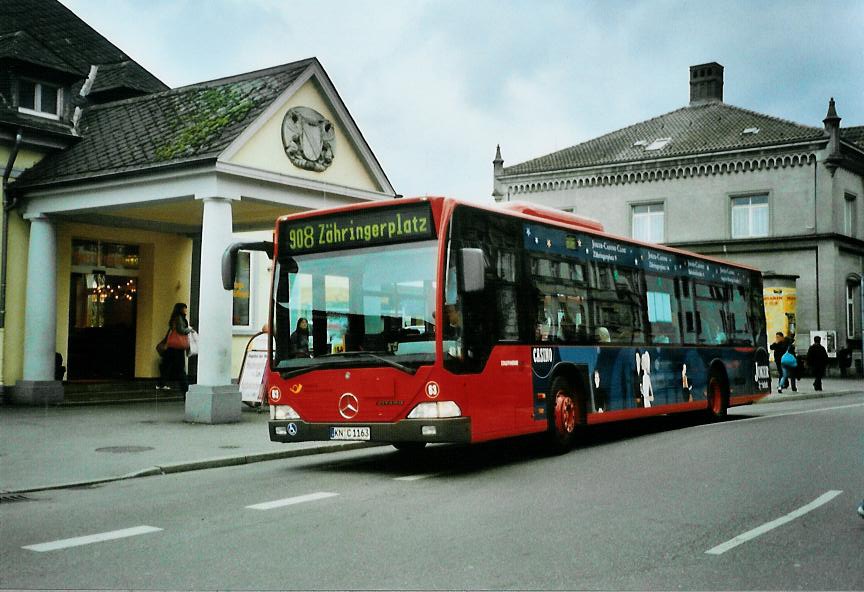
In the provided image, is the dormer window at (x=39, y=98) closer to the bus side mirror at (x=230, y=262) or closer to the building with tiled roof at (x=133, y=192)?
the building with tiled roof at (x=133, y=192)

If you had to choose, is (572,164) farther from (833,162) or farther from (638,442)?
(638,442)

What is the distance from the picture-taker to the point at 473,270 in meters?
10.1

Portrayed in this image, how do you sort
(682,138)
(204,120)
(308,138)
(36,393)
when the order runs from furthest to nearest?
1. (682,138)
2. (308,138)
3. (36,393)
4. (204,120)

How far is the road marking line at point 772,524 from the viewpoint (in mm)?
6734

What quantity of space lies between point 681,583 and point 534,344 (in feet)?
20.7

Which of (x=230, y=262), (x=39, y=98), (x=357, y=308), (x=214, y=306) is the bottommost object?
(x=357, y=308)

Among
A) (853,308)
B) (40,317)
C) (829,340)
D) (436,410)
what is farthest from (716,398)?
(853,308)

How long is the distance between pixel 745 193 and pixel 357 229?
115 ft

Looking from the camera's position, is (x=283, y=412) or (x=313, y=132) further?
(x=313, y=132)

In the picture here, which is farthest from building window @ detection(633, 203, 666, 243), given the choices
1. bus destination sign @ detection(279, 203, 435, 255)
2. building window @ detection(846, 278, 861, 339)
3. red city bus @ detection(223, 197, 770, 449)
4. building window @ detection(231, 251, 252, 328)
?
bus destination sign @ detection(279, 203, 435, 255)

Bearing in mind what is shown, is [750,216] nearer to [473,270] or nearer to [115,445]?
[115,445]

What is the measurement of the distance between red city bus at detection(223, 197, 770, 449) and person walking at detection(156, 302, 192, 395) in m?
8.57

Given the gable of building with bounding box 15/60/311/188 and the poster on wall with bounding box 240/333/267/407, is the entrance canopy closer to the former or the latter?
the gable of building with bounding box 15/60/311/188

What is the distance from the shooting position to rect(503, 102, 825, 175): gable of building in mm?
42781
